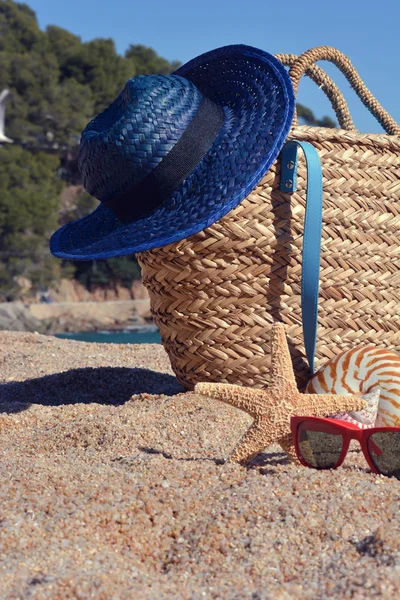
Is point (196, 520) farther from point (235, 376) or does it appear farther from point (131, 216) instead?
point (131, 216)

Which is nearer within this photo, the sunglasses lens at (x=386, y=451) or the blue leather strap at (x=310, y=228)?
the sunglasses lens at (x=386, y=451)

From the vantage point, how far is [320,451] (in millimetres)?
1629

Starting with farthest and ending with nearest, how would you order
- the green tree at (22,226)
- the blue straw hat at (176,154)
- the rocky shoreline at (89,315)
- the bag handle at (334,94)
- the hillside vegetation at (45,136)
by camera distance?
the hillside vegetation at (45,136) → the green tree at (22,226) → the rocky shoreline at (89,315) → the bag handle at (334,94) → the blue straw hat at (176,154)

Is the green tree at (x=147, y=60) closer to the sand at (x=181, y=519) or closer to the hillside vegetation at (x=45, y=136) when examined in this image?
the hillside vegetation at (x=45, y=136)

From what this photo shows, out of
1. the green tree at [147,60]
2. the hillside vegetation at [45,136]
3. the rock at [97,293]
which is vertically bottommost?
the rock at [97,293]

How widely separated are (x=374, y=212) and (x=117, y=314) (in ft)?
75.6

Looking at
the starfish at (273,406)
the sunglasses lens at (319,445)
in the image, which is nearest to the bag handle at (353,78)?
the starfish at (273,406)

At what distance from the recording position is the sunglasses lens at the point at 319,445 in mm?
1619

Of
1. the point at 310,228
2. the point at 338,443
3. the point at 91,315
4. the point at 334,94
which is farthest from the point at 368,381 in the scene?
the point at 91,315

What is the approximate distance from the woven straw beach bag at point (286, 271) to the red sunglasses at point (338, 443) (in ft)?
2.00

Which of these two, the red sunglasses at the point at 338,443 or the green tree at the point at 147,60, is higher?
the green tree at the point at 147,60

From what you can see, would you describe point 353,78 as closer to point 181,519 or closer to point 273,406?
point 273,406

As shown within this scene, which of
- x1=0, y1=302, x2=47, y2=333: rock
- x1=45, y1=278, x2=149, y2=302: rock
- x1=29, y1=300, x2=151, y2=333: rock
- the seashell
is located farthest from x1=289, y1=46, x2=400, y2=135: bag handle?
x1=45, y1=278, x2=149, y2=302: rock

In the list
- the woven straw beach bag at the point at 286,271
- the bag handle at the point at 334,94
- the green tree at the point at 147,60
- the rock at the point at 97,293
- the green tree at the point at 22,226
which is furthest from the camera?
the green tree at the point at 147,60
